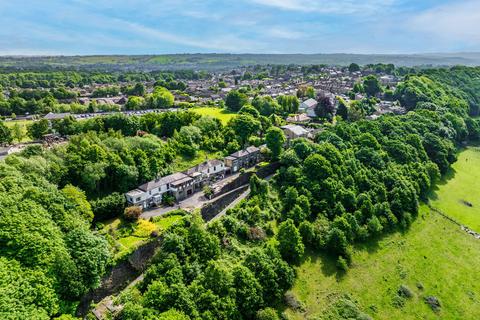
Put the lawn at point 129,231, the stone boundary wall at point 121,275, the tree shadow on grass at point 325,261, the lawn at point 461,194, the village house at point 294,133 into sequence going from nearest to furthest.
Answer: the stone boundary wall at point 121,275 → the lawn at point 129,231 → the tree shadow on grass at point 325,261 → the lawn at point 461,194 → the village house at point 294,133

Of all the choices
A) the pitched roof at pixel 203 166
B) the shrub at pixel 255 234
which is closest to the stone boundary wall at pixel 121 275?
the shrub at pixel 255 234

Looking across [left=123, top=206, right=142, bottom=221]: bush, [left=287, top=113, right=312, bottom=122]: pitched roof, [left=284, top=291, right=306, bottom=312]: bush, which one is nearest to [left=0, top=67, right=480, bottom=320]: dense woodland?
[left=284, top=291, right=306, bottom=312]: bush

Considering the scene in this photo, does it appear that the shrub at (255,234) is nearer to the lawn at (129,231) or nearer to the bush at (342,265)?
the lawn at (129,231)

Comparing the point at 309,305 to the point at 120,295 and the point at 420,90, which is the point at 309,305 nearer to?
the point at 120,295

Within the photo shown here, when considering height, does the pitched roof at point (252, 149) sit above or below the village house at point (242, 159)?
above

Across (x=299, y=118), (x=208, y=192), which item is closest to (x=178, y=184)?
(x=208, y=192)

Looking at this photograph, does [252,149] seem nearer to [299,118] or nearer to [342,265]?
[342,265]
